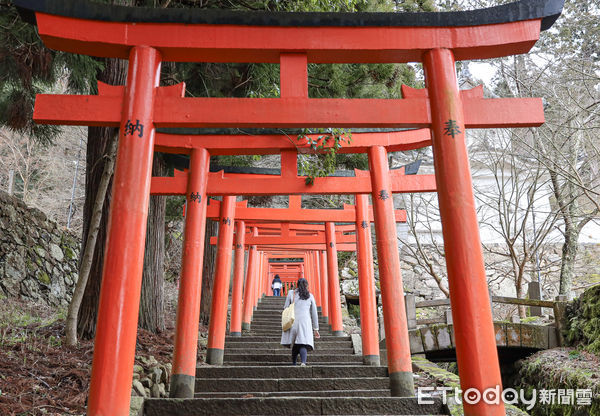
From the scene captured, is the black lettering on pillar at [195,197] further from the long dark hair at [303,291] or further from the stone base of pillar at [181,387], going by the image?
the long dark hair at [303,291]

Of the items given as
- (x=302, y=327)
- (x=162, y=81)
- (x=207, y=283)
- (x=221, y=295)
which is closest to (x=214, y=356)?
(x=221, y=295)

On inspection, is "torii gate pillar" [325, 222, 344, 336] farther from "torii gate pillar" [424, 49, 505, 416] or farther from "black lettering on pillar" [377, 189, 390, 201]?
"torii gate pillar" [424, 49, 505, 416]

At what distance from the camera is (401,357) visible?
638 centimetres

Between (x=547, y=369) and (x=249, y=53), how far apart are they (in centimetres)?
802

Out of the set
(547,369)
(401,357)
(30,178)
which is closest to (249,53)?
(401,357)

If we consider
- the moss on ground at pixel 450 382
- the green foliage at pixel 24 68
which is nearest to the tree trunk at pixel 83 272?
the green foliage at pixel 24 68

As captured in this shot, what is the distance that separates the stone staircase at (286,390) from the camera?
5113 mm

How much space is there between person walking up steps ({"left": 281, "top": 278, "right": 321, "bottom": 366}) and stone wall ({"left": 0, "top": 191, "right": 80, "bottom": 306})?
6284 mm

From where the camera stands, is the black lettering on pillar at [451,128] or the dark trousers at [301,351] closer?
the black lettering on pillar at [451,128]

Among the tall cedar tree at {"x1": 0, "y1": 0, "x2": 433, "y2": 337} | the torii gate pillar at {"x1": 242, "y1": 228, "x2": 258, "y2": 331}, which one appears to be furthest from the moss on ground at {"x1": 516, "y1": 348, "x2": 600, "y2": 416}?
the torii gate pillar at {"x1": 242, "y1": 228, "x2": 258, "y2": 331}

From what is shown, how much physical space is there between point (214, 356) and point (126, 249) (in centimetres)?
507

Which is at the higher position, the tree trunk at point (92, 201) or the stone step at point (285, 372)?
the tree trunk at point (92, 201)

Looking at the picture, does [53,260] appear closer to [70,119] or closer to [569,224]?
[70,119]

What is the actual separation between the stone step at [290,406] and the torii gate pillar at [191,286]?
2.81ft
